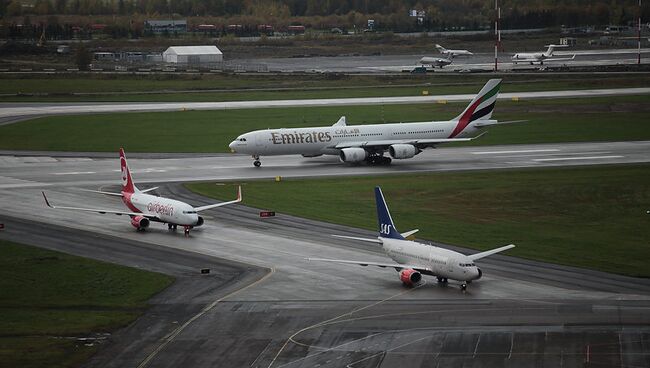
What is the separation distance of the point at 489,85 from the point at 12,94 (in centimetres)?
9434

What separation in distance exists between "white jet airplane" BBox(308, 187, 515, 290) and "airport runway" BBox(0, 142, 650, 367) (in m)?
0.99

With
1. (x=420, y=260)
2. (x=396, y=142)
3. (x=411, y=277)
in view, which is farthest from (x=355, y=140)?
(x=411, y=277)

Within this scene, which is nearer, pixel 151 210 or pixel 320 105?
pixel 151 210

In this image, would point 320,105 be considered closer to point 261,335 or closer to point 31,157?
point 31,157

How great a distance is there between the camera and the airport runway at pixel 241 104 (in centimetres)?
16250

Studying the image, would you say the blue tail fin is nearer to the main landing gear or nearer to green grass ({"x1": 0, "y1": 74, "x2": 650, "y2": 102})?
the main landing gear

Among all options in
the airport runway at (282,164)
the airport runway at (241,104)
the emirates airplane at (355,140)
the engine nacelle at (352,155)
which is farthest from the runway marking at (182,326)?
the airport runway at (241,104)

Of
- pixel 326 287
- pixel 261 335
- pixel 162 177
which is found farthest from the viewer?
pixel 162 177

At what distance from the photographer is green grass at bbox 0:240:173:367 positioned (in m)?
55.8

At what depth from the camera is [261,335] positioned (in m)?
57.7

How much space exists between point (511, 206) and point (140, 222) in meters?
30.7

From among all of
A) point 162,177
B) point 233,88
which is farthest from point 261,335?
point 233,88

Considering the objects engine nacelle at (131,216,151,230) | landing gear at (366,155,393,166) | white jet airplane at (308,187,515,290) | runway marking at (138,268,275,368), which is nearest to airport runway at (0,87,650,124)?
landing gear at (366,155,393,166)

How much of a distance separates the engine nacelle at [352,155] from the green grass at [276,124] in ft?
57.8
